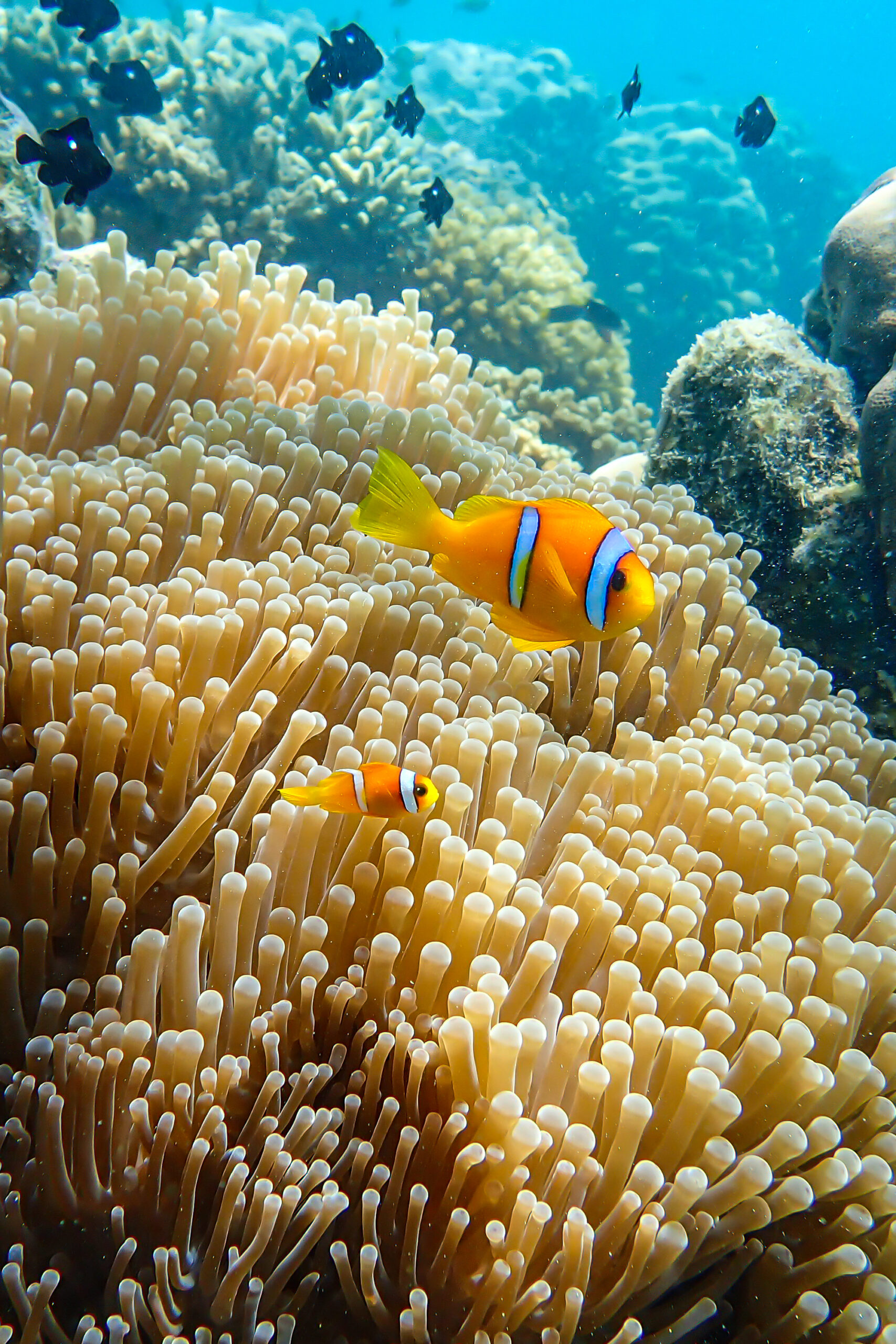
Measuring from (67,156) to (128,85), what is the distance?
319cm

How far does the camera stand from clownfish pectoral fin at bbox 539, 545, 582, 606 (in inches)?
64.5

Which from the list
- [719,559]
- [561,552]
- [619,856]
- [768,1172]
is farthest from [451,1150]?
[719,559]

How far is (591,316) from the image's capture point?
9.45 meters

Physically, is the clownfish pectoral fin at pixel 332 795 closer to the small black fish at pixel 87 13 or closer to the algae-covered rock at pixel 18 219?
the algae-covered rock at pixel 18 219

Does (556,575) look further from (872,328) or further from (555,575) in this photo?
(872,328)

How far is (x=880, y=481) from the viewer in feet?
10.3

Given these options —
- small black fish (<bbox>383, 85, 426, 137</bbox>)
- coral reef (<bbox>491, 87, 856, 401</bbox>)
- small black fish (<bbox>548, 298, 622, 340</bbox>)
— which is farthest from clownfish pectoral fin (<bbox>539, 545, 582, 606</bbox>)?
coral reef (<bbox>491, 87, 856, 401</bbox>)

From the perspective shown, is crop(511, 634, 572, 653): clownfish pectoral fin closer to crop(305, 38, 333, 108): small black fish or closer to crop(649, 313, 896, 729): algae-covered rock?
crop(649, 313, 896, 729): algae-covered rock

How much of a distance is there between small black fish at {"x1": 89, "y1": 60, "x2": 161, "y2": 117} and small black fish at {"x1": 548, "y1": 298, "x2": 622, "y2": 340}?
14.8 feet

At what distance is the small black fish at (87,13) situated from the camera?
6.19 meters

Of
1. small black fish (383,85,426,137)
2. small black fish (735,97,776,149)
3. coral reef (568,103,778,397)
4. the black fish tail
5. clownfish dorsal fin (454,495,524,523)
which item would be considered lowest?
clownfish dorsal fin (454,495,524,523)

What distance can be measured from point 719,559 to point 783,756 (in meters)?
0.75

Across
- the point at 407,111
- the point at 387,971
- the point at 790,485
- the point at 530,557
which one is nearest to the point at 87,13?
the point at 407,111

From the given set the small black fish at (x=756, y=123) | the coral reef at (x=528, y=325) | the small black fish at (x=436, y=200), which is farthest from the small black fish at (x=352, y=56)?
the small black fish at (x=756, y=123)
